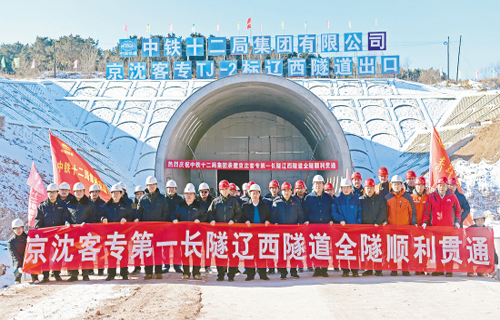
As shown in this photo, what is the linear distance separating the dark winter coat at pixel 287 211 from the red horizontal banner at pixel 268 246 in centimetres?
14

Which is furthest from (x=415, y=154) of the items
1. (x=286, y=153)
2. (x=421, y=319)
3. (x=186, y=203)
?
(x=421, y=319)

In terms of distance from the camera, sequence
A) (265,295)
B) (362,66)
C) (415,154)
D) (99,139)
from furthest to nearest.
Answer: (362,66) → (99,139) → (415,154) → (265,295)

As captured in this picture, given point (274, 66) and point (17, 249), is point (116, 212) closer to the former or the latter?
point (17, 249)

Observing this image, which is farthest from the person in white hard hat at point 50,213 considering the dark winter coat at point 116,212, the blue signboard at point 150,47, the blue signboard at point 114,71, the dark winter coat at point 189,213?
the blue signboard at point 114,71

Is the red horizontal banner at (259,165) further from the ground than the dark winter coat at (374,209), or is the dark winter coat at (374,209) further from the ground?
the red horizontal banner at (259,165)

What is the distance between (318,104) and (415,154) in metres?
7.39

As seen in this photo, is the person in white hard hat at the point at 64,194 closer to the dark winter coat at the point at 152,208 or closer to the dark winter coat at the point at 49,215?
the dark winter coat at the point at 49,215

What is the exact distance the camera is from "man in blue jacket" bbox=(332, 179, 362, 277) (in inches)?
332

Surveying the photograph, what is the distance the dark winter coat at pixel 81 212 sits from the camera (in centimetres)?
833

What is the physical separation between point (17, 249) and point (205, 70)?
22.0 meters

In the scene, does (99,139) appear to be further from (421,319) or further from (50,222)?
(421,319)

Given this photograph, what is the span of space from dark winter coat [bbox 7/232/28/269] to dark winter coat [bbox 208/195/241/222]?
3.49m

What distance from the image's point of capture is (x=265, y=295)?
268 inches

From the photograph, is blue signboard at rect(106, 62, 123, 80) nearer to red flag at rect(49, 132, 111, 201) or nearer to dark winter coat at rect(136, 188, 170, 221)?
red flag at rect(49, 132, 111, 201)
